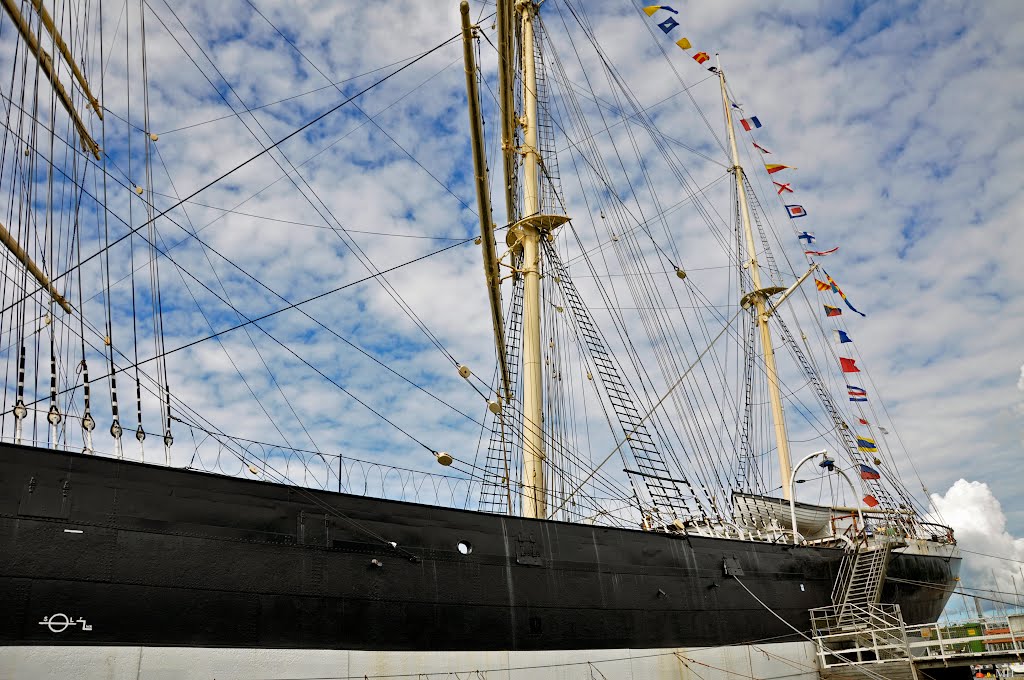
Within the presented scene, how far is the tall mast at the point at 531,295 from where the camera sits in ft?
50.7

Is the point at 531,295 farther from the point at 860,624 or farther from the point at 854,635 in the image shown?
the point at 860,624

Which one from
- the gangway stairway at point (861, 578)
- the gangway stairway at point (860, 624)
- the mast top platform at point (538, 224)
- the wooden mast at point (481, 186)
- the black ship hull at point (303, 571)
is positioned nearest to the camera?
the black ship hull at point (303, 571)

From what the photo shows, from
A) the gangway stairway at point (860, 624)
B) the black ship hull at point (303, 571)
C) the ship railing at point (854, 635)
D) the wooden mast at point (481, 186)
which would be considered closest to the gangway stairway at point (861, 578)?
the gangway stairway at point (860, 624)

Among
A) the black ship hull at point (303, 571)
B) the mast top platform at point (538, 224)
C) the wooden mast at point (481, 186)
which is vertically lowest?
the black ship hull at point (303, 571)

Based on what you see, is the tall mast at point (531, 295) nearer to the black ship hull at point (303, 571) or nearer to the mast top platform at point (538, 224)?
the mast top platform at point (538, 224)

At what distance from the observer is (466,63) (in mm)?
11547

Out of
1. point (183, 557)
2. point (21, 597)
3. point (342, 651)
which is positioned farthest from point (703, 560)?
point (21, 597)

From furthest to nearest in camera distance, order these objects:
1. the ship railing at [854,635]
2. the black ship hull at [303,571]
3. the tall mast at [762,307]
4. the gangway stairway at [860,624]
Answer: the tall mast at [762,307]
the ship railing at [854,635]
the gangway stairway at [860,624]
the black ship hull at [303,571]

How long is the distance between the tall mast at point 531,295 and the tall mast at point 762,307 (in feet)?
38.3

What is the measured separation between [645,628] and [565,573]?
6.55 feet

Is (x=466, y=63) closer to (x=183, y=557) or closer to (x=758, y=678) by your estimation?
(x=183, y=557)

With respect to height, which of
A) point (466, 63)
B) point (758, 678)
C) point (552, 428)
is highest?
point (466, 63)

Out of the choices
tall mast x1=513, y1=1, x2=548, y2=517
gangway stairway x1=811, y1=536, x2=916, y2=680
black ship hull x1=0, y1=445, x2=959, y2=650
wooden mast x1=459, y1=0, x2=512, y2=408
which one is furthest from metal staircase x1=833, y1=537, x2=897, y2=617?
wooden mast x1=459, y1=0, x2=512, y2=408

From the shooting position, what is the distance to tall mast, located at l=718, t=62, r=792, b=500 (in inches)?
1013
